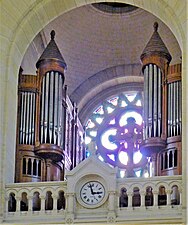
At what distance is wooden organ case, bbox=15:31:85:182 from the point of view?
768 inches

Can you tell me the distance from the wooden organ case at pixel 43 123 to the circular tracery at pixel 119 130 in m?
1.71

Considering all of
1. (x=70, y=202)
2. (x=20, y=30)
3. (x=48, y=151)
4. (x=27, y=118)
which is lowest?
(x=70, y=202)

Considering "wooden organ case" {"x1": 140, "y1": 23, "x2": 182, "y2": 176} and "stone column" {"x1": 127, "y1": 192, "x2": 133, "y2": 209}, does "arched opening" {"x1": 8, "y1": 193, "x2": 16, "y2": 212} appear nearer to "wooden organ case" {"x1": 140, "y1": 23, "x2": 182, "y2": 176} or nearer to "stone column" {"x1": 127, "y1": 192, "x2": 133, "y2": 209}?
"stone column" {"x1": 127, "y1": 192, "x2": 133, "y2": 209}

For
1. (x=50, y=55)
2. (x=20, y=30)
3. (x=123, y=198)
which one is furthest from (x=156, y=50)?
(x=123, y=198)

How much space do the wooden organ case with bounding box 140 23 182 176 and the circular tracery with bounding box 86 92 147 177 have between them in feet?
5.77

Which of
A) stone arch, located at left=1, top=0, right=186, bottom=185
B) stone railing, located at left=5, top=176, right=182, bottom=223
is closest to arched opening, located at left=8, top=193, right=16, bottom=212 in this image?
stone railing, located at left=5, top=176, right=182, bottom=223

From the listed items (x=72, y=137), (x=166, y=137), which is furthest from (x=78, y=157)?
(x=166, y=137)

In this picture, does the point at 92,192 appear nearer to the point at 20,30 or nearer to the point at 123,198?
the point at 123,198

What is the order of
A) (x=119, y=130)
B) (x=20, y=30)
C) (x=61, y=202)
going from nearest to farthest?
(x=61, y=202) → (x=20, y=30) → (x=119, y=130)

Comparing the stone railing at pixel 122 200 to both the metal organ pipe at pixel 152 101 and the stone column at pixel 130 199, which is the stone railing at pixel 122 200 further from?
the metal organ pipe at pixel 152 101

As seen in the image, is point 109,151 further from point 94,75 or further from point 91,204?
point 91,204

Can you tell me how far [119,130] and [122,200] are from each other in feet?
15.7

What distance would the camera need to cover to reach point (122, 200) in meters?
17.8

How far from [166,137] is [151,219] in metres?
2.38
